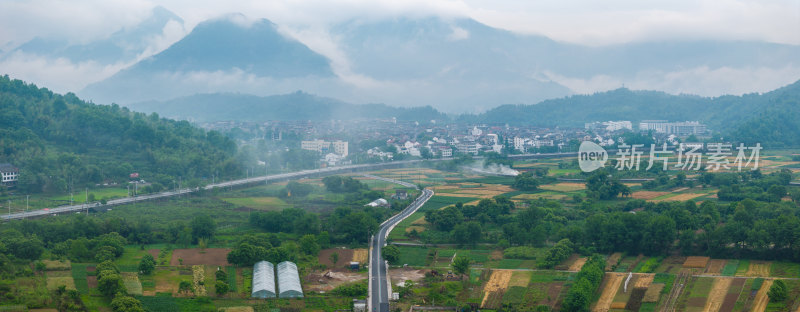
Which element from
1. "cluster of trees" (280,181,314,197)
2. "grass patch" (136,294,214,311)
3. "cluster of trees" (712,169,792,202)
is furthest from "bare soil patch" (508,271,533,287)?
"cluster of trees" (280,181,314,197)

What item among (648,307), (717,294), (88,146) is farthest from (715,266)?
(88,146)

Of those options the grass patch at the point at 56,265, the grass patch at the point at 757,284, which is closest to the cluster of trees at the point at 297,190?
the grass patch at the point at 56,265

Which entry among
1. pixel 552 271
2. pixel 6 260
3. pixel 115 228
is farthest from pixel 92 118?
pixel 552 271

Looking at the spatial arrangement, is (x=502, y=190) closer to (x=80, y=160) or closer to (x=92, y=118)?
(x=80, y=160)

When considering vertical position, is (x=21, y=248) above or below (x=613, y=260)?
above

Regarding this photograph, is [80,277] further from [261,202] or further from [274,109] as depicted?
[274,109]

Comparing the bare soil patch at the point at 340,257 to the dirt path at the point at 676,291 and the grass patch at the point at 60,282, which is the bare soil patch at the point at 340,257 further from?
the dirt path at the point at 676,291
